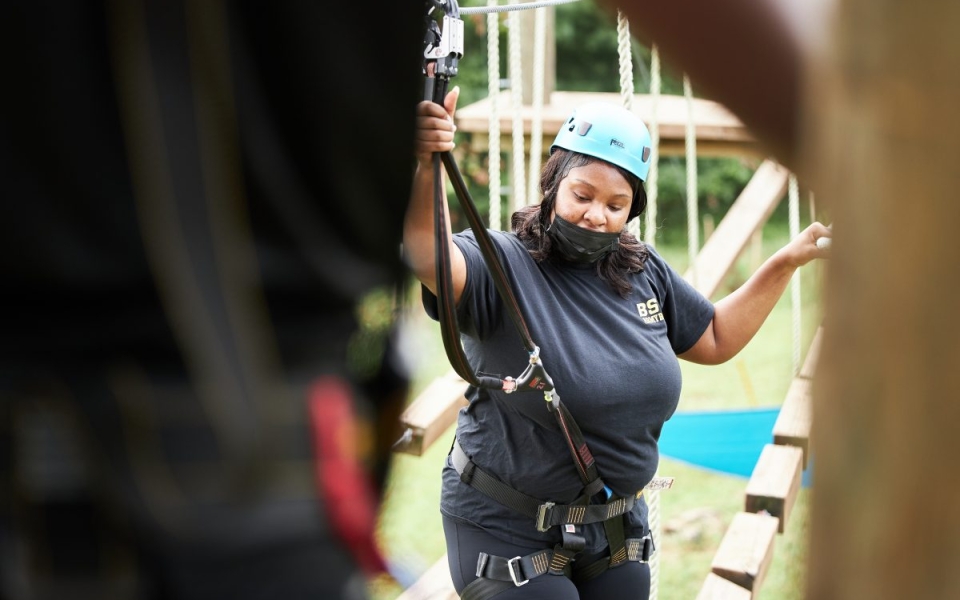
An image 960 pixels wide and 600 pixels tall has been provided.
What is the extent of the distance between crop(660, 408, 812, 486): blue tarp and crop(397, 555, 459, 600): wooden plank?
2.01 meters

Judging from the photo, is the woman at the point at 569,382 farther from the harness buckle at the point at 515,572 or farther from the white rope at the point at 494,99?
the white rope at the point at 494,99

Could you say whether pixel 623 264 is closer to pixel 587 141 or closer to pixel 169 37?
pixel 587 141

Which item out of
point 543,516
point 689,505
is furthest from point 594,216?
point 689,505

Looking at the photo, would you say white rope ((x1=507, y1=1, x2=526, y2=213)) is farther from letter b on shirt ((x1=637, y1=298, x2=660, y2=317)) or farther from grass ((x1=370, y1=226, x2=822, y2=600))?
letter b on shirt ((x1=637, y1=298, x2=660, y2=317))

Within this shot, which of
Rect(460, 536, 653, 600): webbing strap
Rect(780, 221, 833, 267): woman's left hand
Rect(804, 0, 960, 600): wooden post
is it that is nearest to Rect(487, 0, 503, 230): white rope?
Rect(780, 221, 833, 267): woman's left hand

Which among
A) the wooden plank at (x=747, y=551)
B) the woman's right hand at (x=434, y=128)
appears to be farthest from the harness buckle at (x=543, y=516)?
the wooden plank at (x=747, y=551)

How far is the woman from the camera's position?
231cm

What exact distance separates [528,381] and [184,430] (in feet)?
4.57

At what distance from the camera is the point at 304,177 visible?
899mm

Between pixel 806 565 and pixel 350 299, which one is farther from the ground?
pixel 350 299

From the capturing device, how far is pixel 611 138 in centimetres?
241

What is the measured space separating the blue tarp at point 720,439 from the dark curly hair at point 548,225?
239 cm

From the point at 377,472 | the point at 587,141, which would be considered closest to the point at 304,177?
the point at 377,472

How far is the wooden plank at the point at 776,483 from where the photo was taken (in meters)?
3.44
